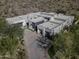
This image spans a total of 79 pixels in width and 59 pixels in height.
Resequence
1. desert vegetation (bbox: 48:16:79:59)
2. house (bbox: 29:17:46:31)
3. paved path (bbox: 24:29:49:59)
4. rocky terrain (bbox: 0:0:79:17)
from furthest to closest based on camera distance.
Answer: rocky terrain (bbox: 0:0:79:17) < house (bbox: 29:17:46:31) < paved path (bbox: 24:29:49:59) < desert vegetation (bbox: 48:16:79:59)

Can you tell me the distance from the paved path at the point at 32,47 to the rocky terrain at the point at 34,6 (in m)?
0.38

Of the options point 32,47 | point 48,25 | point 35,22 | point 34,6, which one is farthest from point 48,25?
point 34,6

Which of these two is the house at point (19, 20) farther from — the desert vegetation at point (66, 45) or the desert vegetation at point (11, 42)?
the desert vegetation at point (66, 45)

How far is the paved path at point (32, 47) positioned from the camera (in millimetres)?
2205

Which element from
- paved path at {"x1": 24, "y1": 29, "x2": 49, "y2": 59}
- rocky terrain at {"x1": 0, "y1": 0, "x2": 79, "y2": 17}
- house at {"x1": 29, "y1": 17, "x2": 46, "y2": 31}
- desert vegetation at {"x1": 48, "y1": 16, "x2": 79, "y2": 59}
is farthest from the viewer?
rocky terrain at {"x1": 0, "y1": 0, "x2": 79, "y2": 17}

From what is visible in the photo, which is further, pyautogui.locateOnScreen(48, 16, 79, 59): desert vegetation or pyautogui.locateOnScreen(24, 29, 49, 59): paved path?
pyautogui.locateOnScreen(24, 29, 49, 59): paved path

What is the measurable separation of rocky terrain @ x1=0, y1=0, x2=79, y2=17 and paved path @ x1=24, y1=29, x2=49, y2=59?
15.0 inches

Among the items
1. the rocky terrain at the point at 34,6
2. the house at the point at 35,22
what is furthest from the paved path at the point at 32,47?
the rocky terrain at the point at 34,6

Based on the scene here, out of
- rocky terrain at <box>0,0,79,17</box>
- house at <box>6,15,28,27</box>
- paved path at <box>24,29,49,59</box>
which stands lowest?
paved path at <box>24,29,49,59</box>

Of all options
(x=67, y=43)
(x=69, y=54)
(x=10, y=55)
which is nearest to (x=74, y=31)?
(x=67, y=43)

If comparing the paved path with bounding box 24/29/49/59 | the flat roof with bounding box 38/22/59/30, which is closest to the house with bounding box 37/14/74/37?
the flat roof with bounding box 38/22/59/30

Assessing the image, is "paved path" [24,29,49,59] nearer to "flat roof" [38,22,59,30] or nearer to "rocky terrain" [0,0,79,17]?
"flat roof" [38,22,59,30]

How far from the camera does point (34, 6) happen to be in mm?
2654

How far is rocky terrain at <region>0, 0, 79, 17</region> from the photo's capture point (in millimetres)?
2586
